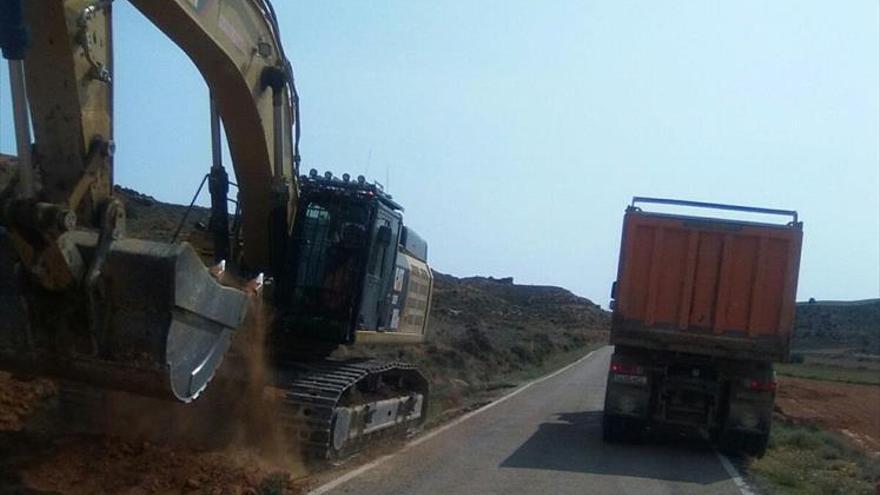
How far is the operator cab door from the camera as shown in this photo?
16.2m

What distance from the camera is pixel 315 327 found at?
15898 mm

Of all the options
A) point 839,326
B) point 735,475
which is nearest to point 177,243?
→ point 735,475

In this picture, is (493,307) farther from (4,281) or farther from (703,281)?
(4,281)

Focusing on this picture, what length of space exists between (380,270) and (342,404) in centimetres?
218

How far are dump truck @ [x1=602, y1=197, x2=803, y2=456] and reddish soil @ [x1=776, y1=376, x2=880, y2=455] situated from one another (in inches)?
335

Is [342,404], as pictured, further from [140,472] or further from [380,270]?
[140,472]

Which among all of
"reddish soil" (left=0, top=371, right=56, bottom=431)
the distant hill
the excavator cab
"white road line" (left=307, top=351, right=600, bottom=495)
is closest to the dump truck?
"white road line" (left=307, top=351, right=600, bottom=495)

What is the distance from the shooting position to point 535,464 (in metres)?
16.6

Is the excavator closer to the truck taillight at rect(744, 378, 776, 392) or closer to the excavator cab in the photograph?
the excavator cab

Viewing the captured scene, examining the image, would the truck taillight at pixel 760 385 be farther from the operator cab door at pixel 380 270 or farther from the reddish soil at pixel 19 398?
the reddish soil at pixel 19 398

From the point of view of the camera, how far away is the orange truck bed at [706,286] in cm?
1969

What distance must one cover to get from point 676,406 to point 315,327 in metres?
6.91

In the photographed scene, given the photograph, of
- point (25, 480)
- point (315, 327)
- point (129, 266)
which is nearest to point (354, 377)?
point (315, 327)

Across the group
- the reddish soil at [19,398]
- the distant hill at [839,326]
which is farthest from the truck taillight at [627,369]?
the distant hill at [839,326]
